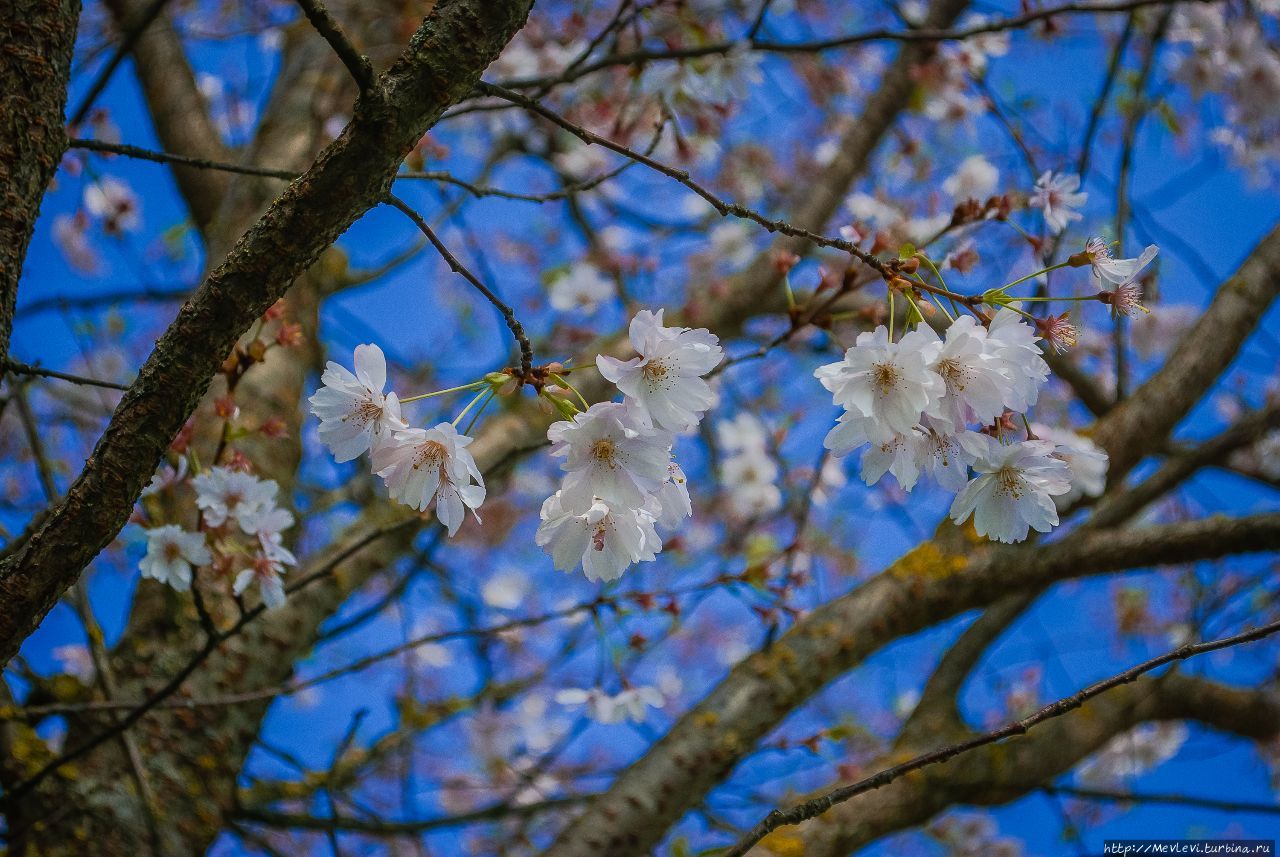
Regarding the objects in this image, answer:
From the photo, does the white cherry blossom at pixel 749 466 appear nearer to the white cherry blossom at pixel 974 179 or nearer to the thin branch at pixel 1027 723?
the white cherry blossom at pixel 974 179

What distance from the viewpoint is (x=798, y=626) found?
2.03m

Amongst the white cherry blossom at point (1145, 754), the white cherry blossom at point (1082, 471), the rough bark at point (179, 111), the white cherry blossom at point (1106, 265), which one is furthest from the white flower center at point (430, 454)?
the white cherry blossom at point (1145, 754)

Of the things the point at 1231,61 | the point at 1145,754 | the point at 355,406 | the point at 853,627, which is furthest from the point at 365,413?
the point at 1145,754

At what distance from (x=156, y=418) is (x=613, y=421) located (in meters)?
0.47

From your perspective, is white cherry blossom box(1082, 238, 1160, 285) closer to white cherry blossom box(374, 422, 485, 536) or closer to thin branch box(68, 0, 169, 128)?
white cherry blossom box(374, 422, 485, 536)

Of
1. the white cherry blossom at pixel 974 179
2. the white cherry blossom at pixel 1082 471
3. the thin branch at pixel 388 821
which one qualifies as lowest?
the thin branch at pixel 388 821

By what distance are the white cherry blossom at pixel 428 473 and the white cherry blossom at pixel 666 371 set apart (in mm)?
180

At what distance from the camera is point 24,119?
3.39 feet

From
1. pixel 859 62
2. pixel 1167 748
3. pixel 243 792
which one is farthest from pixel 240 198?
pixel 1167 748

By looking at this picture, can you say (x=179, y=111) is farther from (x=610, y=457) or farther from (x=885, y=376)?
(x=885, y=376)

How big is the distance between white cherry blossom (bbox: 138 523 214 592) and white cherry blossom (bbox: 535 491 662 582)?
1.98 feet

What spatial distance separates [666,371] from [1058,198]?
778mm

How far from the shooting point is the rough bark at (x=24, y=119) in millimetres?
1018

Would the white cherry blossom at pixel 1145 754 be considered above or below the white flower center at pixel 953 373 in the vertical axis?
above
